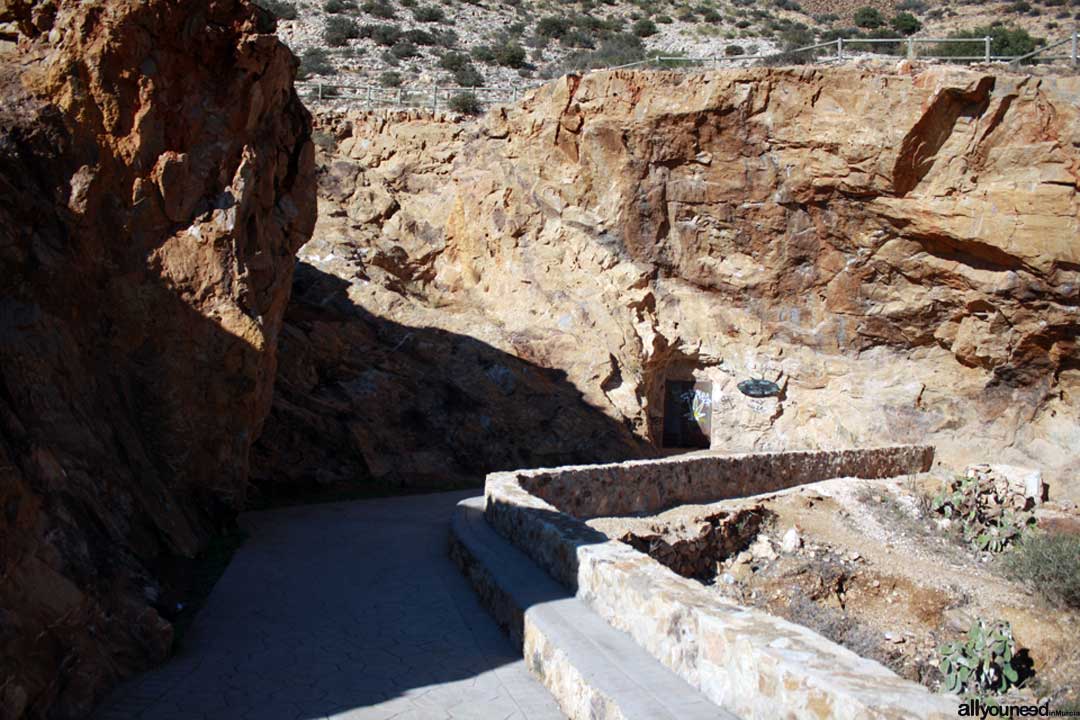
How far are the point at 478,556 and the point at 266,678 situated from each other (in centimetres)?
291

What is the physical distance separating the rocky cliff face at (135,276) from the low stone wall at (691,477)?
4.37 metres

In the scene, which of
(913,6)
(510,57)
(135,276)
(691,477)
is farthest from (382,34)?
(913,6)

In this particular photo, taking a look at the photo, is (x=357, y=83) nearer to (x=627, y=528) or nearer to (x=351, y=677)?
(x=627, y=528)

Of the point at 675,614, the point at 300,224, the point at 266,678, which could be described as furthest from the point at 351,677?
the point at 300,224

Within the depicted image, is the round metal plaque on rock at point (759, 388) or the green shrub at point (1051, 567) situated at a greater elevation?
the green shrub at point (1051, 567)

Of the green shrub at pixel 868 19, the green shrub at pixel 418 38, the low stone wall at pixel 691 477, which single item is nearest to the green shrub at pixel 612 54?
the green shrub at pixel 418 38

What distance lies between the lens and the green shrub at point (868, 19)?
51.2 m

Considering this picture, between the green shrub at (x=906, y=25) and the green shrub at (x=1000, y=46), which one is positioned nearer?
the green shrub at (x=1000, y=46)

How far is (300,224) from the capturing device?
44.9ft

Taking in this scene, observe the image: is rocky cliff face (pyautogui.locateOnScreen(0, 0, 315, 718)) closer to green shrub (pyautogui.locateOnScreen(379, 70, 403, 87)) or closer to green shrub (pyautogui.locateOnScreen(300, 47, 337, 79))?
green shrub (pyautogui.locateOnScreen(379, 70, 403, 87))

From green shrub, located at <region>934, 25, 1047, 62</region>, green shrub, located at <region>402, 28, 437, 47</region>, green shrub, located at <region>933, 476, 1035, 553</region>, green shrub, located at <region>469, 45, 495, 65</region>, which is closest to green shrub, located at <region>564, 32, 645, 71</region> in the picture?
green shrub, located at <region>469, 45, 495, 65</region>

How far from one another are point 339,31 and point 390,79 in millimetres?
8065

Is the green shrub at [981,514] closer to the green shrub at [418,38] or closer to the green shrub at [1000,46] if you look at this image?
the green shrub at [1000,46]

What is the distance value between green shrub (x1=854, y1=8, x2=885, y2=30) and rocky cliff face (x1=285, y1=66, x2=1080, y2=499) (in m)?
34.6
